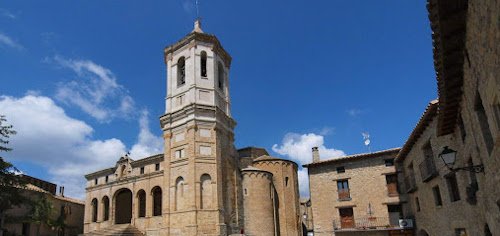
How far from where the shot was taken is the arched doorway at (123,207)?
109ft

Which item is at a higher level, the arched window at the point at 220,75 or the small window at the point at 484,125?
the arched window at the point at 220,75

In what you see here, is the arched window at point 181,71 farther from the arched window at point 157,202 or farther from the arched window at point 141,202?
the arched window at point 141,202

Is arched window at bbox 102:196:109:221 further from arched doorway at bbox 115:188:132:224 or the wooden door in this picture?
the wooden door

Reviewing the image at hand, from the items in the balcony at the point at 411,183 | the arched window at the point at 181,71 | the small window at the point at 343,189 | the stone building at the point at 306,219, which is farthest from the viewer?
the stone building at the point at 306,219

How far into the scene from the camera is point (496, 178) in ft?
25.1

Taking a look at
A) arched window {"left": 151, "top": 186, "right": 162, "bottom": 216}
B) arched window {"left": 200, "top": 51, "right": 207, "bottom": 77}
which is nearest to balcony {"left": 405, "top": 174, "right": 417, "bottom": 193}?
arched window {"left": 200, "top": 51, "right": 207, "bottom": 77}

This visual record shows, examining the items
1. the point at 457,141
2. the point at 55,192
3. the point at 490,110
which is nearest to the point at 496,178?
the point at 490,110

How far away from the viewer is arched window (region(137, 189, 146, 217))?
30.4 m

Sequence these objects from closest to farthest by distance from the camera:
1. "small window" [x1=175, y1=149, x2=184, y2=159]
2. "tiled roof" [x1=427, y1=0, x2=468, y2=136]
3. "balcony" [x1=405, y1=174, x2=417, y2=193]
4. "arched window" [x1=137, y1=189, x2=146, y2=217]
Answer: "tiled roof" [x1=427, y1=0, x2=468, y2=136] → "balcony" [x1=405, y1=174, x2=417, y2=193] → "small window" [x1=175, y1=149, x2=184, y2=159] → "arched window" [x1=137, y1=189, x2=146, y2=217]

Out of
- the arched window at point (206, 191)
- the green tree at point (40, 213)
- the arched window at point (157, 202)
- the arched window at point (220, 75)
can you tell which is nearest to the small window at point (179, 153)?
the arched window at point (206, 191)

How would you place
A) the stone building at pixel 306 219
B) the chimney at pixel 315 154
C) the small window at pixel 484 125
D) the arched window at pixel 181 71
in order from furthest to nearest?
1. the stone building at pixel 306 219
2. the chimney at pixel 315 154
3. the arched window at pixel 181 71
4. the small window at pixel 484 125

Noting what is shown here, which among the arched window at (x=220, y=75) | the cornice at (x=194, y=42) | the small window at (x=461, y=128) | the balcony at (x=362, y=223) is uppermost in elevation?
the cornice at (x=194, y=42)

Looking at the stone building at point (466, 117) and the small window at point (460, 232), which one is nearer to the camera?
the stone building at point (466, 117)

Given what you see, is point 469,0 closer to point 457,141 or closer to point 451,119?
point 451,119
